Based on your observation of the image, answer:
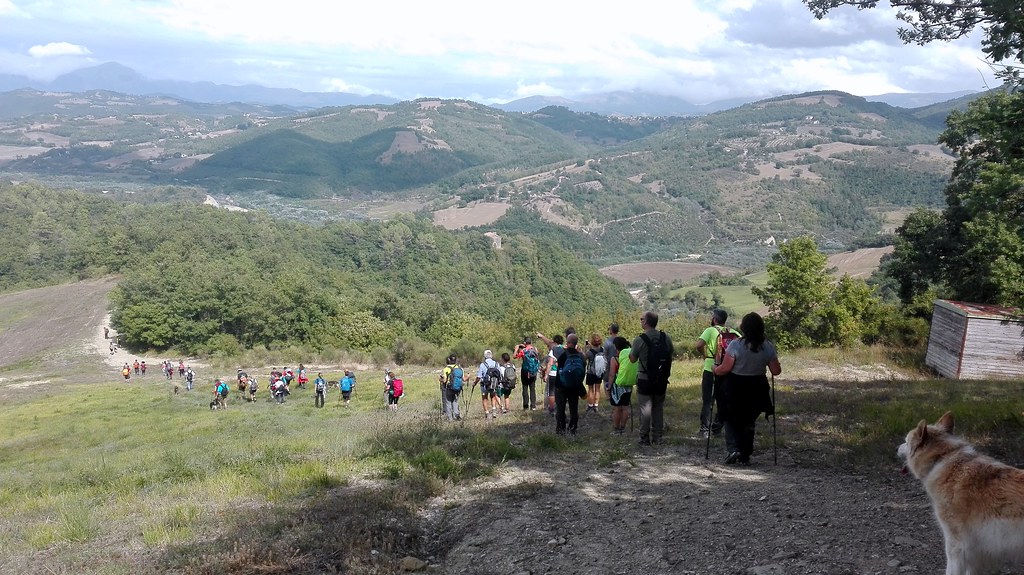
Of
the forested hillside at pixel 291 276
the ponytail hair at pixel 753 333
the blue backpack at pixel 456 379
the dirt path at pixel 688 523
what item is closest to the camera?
the dirt path at pixel 688 523

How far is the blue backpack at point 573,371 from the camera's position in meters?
9.41

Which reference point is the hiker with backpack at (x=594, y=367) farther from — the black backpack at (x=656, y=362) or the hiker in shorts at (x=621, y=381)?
the black backpack at (x=656, y=362)

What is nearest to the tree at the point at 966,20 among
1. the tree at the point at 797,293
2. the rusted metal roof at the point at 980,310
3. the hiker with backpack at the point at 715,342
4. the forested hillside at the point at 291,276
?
the hiker with backpack at the point at 715,342

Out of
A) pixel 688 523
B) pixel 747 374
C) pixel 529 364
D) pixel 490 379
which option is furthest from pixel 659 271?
pixel 688 523

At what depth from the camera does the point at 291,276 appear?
76875 mm

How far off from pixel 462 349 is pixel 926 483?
36.8m

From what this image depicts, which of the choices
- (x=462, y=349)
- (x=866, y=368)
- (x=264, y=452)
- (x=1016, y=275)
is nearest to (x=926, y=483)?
(x=264, y=452)

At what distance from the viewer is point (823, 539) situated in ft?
15.6

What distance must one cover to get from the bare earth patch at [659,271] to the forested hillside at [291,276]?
15931mm

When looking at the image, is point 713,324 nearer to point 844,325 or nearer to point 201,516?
point 201,516

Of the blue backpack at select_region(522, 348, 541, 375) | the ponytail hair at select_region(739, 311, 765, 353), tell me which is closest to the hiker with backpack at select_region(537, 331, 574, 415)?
the blue backpack at select_region(522, 348, 541, 375)

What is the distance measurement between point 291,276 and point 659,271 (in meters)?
85.1

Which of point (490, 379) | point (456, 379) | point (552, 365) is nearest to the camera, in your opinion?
point (552, 365)

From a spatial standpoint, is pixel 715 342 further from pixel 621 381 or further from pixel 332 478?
pixel 332 478
